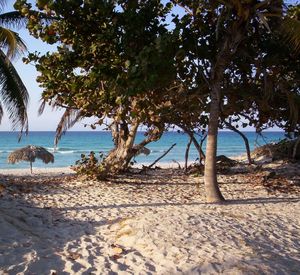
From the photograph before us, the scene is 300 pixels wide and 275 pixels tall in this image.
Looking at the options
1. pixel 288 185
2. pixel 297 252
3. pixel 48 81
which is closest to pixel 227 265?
pixel 297 252

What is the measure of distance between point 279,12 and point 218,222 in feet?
13.6

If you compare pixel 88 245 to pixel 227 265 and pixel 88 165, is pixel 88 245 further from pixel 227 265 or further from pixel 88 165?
pixel 88 165

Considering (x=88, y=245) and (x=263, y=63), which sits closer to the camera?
(x=88, y=245)

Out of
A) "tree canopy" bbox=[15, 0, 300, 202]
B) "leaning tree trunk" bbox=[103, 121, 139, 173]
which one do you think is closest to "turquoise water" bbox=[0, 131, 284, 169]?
"leaning tree trunk" bbox=[103, 121, 139, 173]

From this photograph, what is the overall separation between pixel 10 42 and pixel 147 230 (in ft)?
23.8

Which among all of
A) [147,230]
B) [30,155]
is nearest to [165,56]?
[147,230]

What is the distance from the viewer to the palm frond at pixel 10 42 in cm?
1084

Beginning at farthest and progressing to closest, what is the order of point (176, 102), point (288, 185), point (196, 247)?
point (288, 185) → point (176, 102) → point (196, 247)

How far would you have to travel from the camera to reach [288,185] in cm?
1094

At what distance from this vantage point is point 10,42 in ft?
35.8

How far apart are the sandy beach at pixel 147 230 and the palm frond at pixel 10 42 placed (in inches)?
141

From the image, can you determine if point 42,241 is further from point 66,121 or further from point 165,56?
point 66,121

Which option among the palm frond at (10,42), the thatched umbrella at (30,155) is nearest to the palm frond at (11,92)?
the palm frond at (10,42)

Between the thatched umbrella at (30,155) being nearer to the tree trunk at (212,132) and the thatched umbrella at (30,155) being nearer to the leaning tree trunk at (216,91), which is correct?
the leaning tree trunk at (216,91)
